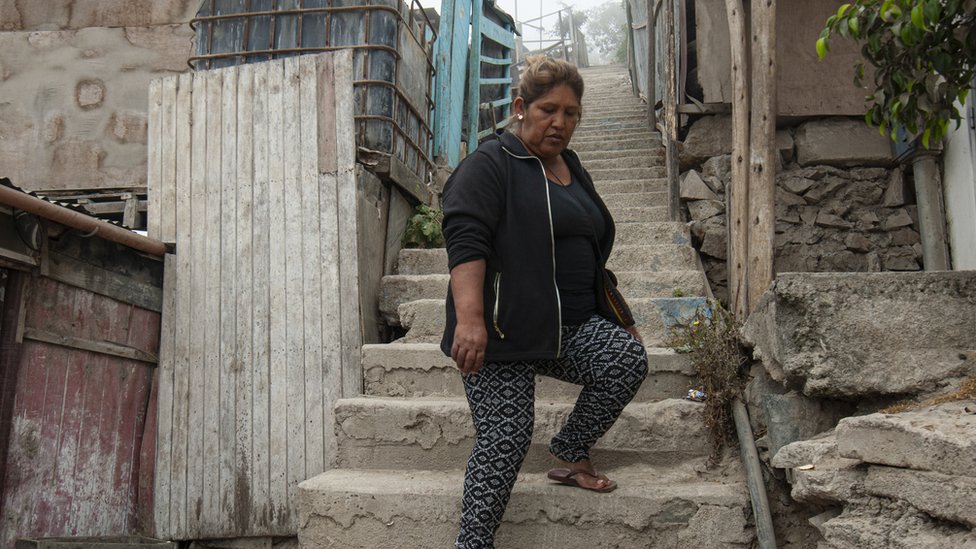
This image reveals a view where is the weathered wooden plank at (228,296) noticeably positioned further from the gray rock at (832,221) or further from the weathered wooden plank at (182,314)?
the gray rock at (832,221)

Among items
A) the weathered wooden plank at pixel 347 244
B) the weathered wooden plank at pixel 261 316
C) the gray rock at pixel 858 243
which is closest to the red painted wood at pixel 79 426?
the weathered wooden plank at pixel 261 316

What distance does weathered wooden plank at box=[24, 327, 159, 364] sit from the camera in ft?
13.6

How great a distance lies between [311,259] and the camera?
440 centimetres

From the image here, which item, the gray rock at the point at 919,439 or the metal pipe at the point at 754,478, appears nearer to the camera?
the gray rock at the point at 919,439

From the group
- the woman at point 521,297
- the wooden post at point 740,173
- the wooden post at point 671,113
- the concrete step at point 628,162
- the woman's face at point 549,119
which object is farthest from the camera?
the concrete step at point 628,162

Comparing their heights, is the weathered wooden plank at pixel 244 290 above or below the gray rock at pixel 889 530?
above

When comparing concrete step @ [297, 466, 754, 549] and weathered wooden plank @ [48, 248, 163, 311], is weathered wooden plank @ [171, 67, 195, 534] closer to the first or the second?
weathered wooden plank @ [48, 248, 163, 311]

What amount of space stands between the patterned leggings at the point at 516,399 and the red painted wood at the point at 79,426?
295 centimetres

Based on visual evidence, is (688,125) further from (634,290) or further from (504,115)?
(504,115)

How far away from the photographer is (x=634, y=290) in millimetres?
4402

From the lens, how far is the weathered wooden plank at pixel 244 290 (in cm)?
439

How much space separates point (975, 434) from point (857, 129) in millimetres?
4071

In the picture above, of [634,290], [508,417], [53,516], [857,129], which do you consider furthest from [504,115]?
[508,417]

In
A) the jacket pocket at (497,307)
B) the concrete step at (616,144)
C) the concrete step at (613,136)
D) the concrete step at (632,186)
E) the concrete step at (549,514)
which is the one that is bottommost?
the concrete step at (549,514)
